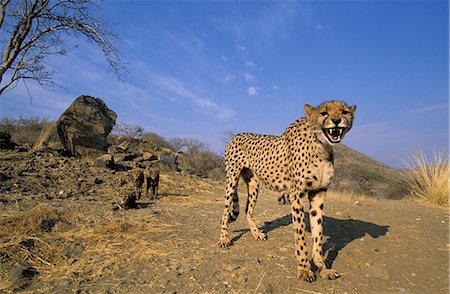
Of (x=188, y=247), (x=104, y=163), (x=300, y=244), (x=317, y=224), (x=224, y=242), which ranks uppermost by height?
(x=104, y=163)

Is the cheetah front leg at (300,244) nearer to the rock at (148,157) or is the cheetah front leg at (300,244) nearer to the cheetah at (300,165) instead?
the cheetah at (300,165)

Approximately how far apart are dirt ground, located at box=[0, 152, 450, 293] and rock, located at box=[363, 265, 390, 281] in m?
0.01

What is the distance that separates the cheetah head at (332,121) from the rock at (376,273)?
148cm

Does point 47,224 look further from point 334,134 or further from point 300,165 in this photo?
point 334,134

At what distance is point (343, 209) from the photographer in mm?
6301

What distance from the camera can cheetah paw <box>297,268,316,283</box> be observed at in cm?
306

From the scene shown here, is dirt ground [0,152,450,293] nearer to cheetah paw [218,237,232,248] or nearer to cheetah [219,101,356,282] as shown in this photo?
cheetah paw [218,237,232,248]

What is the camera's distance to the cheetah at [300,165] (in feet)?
10.4

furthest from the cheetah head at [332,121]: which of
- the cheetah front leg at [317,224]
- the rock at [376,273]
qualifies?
the rock at [376,273]

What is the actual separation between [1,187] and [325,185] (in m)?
6.40

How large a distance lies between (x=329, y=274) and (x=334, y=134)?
1451 mm

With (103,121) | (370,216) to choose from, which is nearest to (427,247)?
(370,216)

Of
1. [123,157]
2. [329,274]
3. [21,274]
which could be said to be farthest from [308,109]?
[123,157]

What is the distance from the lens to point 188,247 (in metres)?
4.04
